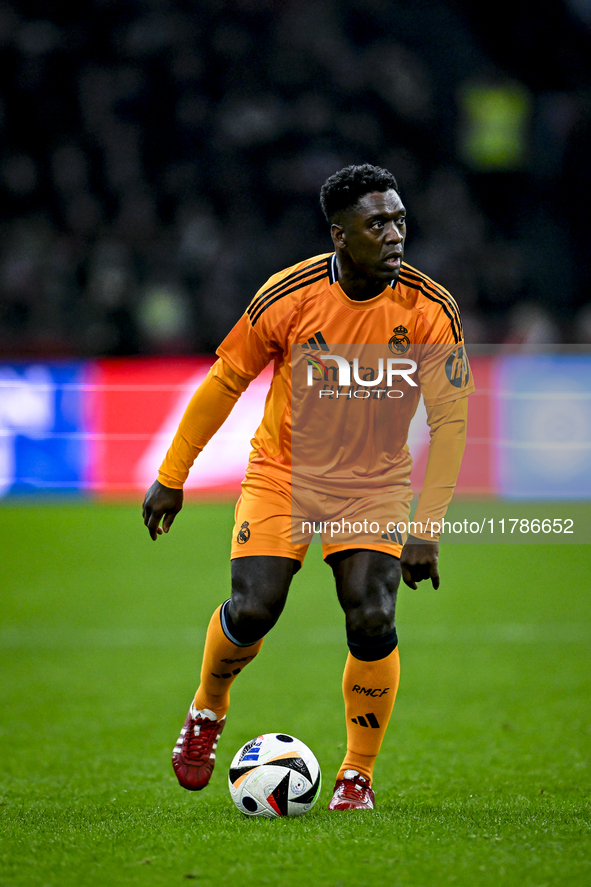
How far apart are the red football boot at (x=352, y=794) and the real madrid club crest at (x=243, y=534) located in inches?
33.7

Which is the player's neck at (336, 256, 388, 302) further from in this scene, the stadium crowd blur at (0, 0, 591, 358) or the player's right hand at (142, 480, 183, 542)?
the stadium crowd blur at (0, 0, 591, 358)

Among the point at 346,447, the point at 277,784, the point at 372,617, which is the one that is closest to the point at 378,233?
the point at 346,447

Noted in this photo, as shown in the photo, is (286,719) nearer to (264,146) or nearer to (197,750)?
(197,750)

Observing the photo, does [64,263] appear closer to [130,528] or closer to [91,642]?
[130,528]

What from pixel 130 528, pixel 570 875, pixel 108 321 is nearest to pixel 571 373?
pixel 130 528

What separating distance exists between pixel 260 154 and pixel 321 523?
11847 millimetres

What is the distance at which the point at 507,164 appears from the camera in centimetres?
1494

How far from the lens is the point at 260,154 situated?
14406 mm

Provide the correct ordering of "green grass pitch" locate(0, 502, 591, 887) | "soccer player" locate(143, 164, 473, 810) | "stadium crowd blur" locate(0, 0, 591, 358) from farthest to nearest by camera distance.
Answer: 1. "stadium crowd blur" locate(0, 0, 591, 358)
2. "soccer player" locate(143, 164, 473, 810)
3. "green grass pitch" locate(0, 502, 591, 887)

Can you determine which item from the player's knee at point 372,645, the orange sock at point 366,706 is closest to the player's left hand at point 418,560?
the player's knee at point 372,645

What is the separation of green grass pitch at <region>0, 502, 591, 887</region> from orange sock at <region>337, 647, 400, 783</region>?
0.60 ft

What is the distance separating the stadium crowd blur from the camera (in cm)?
1313

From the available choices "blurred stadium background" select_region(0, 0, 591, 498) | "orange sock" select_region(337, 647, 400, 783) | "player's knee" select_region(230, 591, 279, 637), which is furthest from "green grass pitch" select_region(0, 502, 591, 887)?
"blurred stadium background" select_region(0, 0, 591, 498)

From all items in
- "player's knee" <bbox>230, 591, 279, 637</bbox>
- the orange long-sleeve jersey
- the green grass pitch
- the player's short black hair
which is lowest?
the green grass pitch
